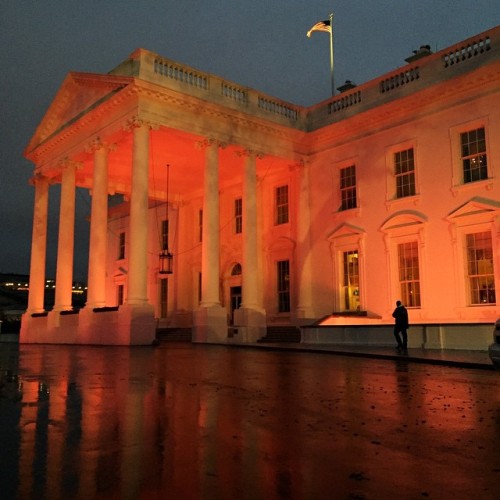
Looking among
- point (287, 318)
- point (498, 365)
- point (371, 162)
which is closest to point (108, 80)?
point (371, 162)

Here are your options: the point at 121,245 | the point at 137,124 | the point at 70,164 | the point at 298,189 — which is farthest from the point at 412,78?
the point at 121,245

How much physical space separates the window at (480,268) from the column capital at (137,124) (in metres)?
12.6

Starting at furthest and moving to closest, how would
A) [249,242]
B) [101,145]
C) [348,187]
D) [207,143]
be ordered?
1. [348,187]
2. [249,242]
3. [101,145]
4. [207,143]

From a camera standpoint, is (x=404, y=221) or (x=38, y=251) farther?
(x=38, y=251)

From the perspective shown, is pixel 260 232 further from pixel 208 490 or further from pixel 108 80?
pixel 208 490

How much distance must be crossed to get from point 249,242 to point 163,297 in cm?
1147

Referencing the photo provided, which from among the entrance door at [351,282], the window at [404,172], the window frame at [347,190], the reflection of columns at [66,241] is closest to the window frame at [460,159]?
the window at [404,172]

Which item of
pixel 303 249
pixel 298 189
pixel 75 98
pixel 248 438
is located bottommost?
pixel 248 438

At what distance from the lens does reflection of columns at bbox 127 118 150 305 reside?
20984 mm

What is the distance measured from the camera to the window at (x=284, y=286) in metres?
26.8

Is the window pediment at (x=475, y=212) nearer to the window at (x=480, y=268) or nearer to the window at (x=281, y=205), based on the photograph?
the window at (x=480, y=268)

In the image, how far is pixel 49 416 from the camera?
17.7ft

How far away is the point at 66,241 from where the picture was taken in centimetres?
2670

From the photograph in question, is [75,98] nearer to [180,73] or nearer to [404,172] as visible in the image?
[180,73]
